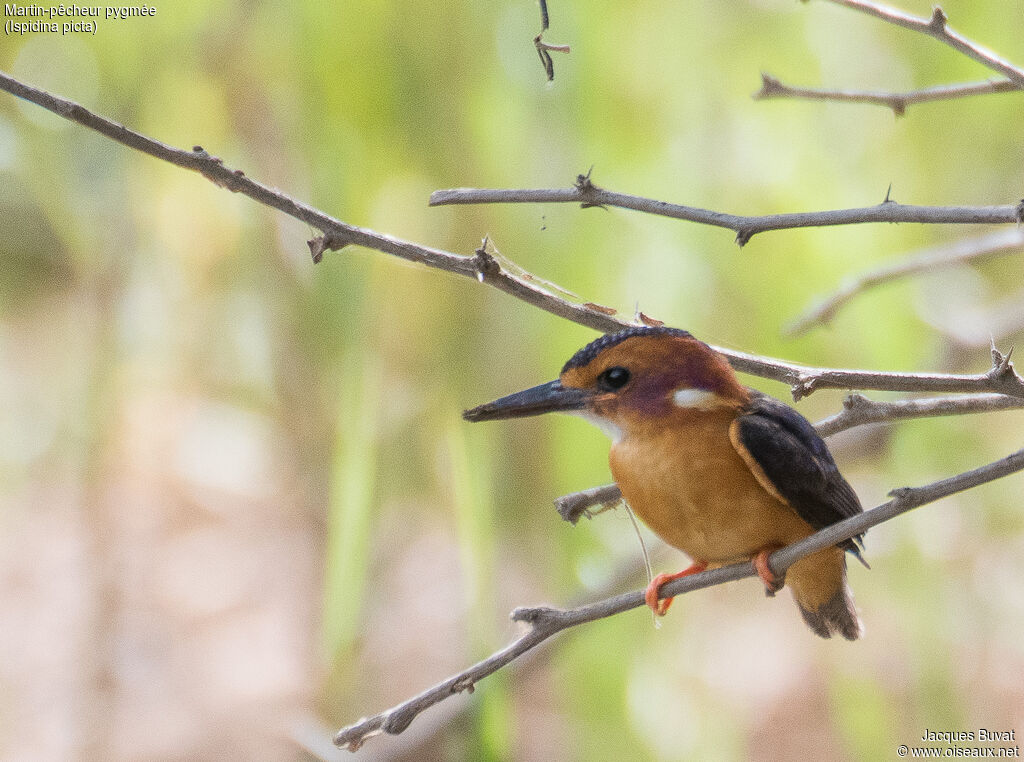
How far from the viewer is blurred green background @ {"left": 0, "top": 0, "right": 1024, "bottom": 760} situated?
161cm

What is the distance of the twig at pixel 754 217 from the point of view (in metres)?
0.79

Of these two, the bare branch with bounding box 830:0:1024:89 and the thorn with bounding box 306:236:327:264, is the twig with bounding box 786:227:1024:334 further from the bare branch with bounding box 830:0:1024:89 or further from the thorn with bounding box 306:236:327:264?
the thorn with bounding box 306:236:327:264

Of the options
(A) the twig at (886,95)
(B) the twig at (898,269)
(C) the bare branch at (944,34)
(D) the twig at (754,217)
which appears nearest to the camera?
(D) the twig at (754,217)

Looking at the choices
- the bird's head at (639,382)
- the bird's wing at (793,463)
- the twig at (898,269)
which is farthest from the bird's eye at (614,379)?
the twig at (898,269)

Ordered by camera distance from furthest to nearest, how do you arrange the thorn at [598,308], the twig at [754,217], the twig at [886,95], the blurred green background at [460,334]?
the blurred green background at [460,334] → the twig at [886,95] → the thorn at [598,308] → the twig at [754,217]

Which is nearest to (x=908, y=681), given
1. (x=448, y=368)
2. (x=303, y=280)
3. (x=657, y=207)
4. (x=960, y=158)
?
(x=960, y=158)

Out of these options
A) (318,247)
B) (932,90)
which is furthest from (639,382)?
(932,90)

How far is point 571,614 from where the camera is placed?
2.92ft

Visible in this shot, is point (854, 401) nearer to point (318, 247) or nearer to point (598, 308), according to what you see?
point (598, 308)

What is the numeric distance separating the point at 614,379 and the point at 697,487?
5.8 inches

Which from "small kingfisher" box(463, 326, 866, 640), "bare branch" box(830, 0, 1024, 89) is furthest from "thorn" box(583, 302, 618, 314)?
"bare branch" box(830, 0, 1024, 89)

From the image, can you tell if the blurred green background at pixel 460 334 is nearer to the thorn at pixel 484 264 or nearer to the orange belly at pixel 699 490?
the orange belly at pixel 699 490

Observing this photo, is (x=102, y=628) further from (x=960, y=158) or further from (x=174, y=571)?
A: (x=960, y=158)

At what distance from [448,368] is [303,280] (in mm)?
325
